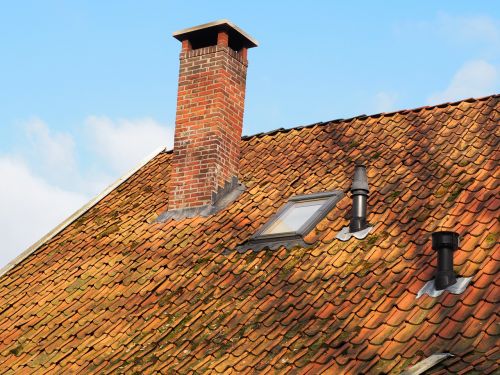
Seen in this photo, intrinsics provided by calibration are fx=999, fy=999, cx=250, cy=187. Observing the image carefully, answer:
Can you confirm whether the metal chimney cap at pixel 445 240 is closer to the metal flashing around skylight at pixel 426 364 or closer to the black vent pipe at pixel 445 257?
the black vent pipe at pixel 445 257

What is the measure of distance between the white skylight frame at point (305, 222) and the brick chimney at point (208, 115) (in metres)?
1.43

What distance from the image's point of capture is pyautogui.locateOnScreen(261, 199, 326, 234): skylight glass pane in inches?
440

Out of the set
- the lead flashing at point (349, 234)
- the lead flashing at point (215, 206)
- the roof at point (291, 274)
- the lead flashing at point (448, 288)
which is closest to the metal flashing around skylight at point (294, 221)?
the roof at point (291, 274)

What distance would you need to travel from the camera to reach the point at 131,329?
10766 millimetres

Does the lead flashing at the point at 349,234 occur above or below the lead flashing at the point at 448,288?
above

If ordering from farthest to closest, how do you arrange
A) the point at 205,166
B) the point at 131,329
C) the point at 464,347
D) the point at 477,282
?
the point at 205,166 < the point at 131,329 < the point at 477,282 < the point at 464,347

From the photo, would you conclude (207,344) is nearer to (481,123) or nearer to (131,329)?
(131,329)

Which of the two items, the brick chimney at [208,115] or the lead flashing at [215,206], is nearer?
the lead flashing at [215,206]

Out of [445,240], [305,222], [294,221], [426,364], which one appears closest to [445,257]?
[445,240]

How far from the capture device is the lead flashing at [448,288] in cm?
866

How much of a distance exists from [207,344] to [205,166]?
390 cm

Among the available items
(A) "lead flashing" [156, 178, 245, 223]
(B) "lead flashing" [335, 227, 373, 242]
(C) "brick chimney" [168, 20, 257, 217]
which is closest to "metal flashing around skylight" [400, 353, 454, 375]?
(B) "lead flashing" [335, 227, 373, 242]

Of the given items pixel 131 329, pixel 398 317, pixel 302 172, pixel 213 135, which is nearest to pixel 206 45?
pixel 213 135

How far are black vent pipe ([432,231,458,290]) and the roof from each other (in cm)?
14
